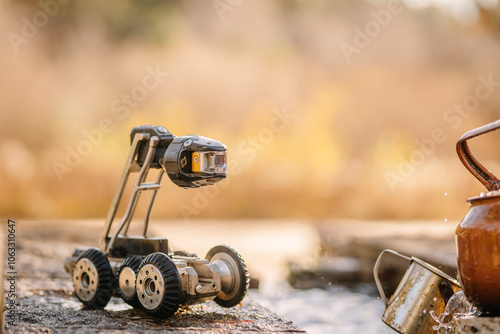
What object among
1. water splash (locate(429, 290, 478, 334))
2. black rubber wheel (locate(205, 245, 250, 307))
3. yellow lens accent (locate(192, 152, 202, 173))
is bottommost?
water splash (locate(429, 290, 478, 334))

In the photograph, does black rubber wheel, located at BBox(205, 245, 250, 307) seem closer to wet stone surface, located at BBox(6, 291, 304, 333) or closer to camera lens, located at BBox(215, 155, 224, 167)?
wet stone surface, located at BBox(6, 291, 304, 333)

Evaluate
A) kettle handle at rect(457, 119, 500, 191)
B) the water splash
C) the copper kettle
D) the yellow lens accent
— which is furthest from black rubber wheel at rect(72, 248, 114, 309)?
kettle handle at rect(457, 119, 500, 191)

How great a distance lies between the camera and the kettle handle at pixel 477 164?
2.96 meters

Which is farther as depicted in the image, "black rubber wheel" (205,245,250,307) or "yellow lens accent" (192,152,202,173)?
"black rubber wheel" (205,245,250,307)

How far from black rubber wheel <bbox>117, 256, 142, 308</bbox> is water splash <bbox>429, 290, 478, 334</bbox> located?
1897 millimetres

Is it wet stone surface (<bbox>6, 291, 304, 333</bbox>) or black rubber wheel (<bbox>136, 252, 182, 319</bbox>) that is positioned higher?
black rubber wheel (<bbox>136, 252, 182, 319</bbox>)

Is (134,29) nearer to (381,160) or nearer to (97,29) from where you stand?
(97,29)

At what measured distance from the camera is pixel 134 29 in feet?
76.5

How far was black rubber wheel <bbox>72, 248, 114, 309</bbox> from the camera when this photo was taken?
12.8ft

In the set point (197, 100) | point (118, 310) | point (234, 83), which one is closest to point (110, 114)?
point (197, 100)

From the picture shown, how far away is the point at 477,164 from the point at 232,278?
1.71 m

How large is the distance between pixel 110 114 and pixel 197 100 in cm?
353

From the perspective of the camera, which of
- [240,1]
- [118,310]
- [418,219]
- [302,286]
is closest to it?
[118,310]

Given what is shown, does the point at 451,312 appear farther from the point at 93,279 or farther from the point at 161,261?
the point at 93,279
